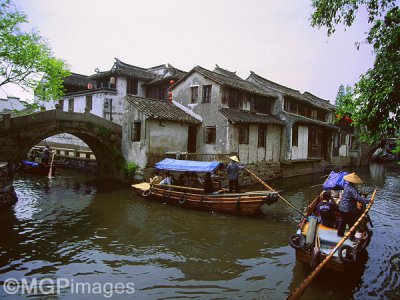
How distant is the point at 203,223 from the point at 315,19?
844cm

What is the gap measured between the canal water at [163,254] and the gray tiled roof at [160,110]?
6.37 meters

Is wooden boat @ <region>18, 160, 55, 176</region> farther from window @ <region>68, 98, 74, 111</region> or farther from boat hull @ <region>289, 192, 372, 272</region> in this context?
boat hull @ <region>289, 192, 372, 272</region>

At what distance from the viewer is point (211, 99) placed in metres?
19.9

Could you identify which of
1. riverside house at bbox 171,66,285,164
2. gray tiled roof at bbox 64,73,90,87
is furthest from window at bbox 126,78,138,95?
riverside house at bbox 171,66,285,164

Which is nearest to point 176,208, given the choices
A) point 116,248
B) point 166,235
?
point 166,235

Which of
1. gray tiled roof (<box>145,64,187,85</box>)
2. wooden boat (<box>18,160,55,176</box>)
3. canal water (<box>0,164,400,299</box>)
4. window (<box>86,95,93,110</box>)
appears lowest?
canal water (<box>0,164,400,299</box>)

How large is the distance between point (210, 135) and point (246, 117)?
9.74 feet

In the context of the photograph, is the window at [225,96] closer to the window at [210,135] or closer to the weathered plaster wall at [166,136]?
the window at [210,135]

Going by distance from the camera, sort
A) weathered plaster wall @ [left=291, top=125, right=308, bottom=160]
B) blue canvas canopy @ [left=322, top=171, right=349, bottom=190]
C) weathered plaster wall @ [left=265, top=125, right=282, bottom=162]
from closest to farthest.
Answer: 1. blue canvas canopy @ [left=322, top=171, right=349, bottom=190]
2. weathered plaster wall @ [left=265, top=125, right=282, bottom=162]
3. weathered plaster wall @ [left=291, top=125, right=308, bottom=160]

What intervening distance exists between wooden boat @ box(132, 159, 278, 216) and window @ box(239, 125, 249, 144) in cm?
671

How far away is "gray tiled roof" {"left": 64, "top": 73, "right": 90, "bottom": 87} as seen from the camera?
32.4 metres

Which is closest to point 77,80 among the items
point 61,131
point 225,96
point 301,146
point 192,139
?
point 61,131

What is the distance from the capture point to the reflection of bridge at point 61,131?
1515 centimetres

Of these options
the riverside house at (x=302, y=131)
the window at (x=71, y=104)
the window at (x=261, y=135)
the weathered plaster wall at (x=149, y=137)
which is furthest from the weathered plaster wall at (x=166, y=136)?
the window at (x=71, y=104)
